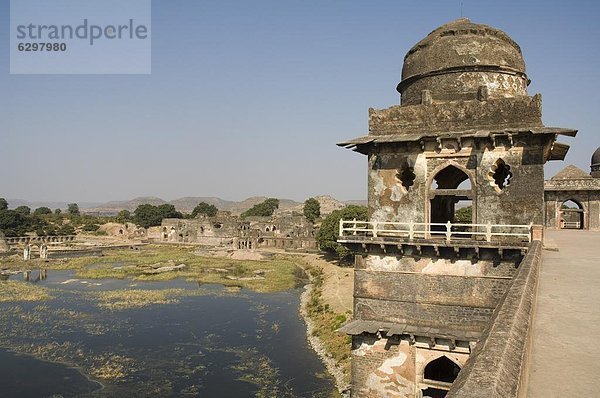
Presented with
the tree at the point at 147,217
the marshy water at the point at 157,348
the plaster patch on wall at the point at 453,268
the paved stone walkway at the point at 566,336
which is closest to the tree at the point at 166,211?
the tree at the point at 147,217

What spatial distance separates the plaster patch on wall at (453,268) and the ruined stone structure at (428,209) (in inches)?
1.2

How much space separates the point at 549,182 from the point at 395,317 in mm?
22410

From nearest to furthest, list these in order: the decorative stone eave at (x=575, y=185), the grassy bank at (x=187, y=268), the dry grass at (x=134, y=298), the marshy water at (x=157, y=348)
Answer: the marshy water at (x=157, y=348), the decorative stone eave at (x=575, y=185), the dry grass at (x=134, y=298), the grassy bank at (x=187, y=268)

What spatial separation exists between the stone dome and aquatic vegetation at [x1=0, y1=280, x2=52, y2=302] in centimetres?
3499

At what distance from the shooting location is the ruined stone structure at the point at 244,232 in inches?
3066

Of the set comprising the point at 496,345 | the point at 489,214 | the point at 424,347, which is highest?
the point at 489,214

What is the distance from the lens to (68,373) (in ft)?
75.6

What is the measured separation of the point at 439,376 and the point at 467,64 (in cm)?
1105

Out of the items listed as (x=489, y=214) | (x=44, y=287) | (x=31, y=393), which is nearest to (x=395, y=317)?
(x=489, y=214)

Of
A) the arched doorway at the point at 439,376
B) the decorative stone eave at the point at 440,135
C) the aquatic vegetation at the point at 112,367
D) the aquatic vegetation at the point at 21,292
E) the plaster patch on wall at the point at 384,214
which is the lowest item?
the aquatic vegetation at the point at 112,367

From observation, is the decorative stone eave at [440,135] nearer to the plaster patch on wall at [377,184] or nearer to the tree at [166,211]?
the plaster patch on wall at [377,184]

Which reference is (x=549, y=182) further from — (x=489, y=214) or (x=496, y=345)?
(x=496, y=345)

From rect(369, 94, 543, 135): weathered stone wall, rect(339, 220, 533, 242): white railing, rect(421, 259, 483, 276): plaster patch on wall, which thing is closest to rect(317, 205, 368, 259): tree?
rect(339, 220, 533, 242): white railing

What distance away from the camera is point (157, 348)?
27.1 m
